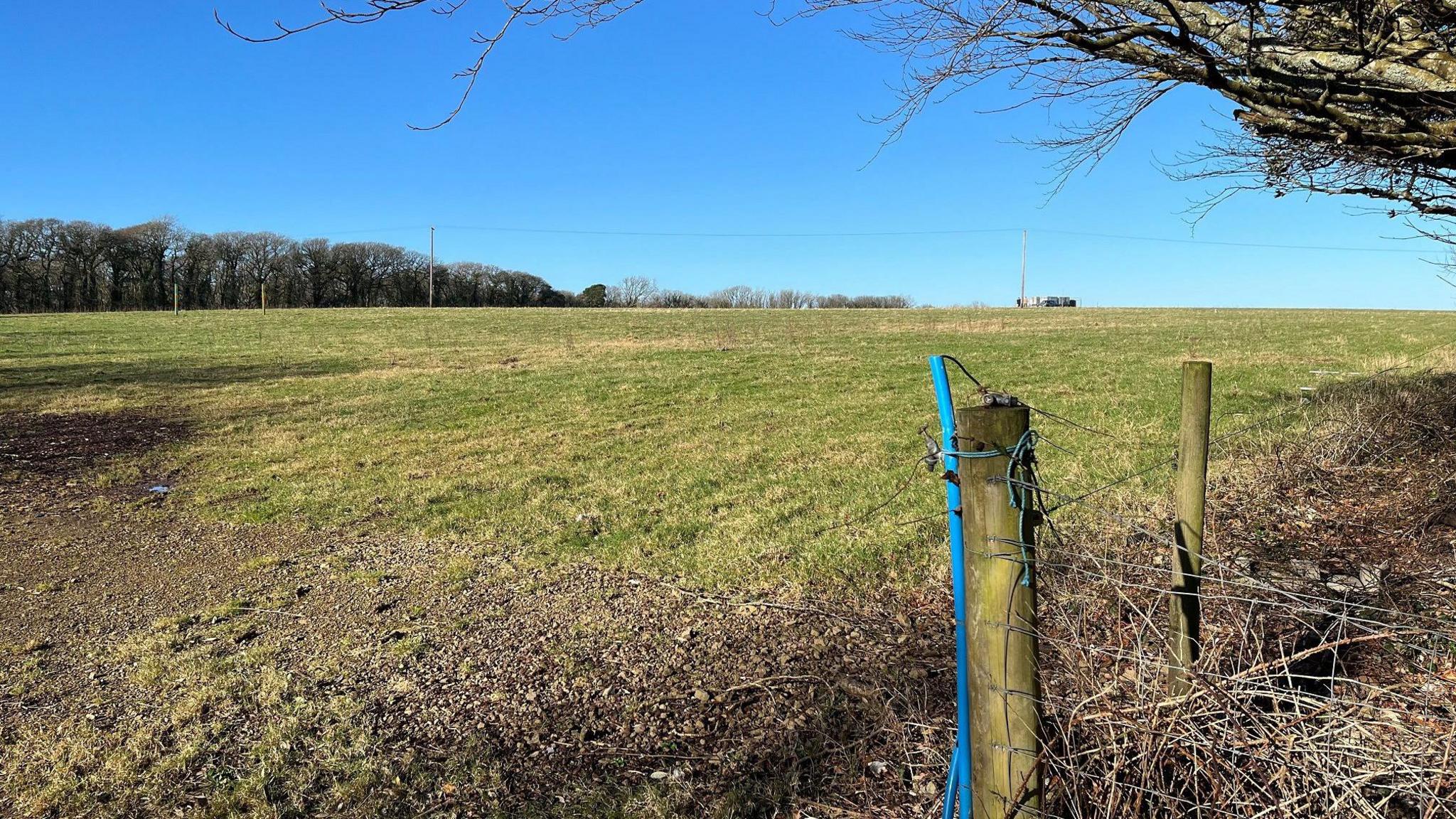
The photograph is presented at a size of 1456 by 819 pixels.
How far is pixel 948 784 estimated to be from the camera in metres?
2.29

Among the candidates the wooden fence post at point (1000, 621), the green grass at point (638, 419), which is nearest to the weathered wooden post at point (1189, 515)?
the wooden fence post at point (1000, 621)

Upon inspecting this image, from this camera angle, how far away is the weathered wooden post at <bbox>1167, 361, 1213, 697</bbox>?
2504 millimetres

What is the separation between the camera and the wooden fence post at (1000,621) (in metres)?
1.94

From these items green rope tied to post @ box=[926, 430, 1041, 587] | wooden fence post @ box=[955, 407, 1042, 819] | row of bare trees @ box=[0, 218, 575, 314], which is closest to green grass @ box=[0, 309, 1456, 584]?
wooden fence post @ box=[955, 407, 1042, 819]

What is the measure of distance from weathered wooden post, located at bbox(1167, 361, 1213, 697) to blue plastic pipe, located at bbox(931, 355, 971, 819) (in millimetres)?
798

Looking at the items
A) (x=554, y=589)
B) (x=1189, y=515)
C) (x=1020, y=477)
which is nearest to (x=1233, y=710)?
(x=1189, y=515)

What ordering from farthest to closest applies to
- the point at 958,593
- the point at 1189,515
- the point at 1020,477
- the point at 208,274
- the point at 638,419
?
the point at 208,274, the point at 638,419, the point at 1189,515, the point at 958,593, the point at 1020,477

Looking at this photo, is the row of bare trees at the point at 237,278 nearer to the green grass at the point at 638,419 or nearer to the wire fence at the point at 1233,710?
the green grass at the point at 638,419

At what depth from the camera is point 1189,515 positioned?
8.33 feet

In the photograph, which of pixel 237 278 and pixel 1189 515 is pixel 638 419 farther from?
pixel 237 278

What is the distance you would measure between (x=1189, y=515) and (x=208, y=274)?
7615 centimetres

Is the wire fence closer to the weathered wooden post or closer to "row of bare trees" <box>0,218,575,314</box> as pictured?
the weathered wooden post

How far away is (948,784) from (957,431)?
108 cm

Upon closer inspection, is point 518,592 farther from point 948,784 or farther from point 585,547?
point 948,784
